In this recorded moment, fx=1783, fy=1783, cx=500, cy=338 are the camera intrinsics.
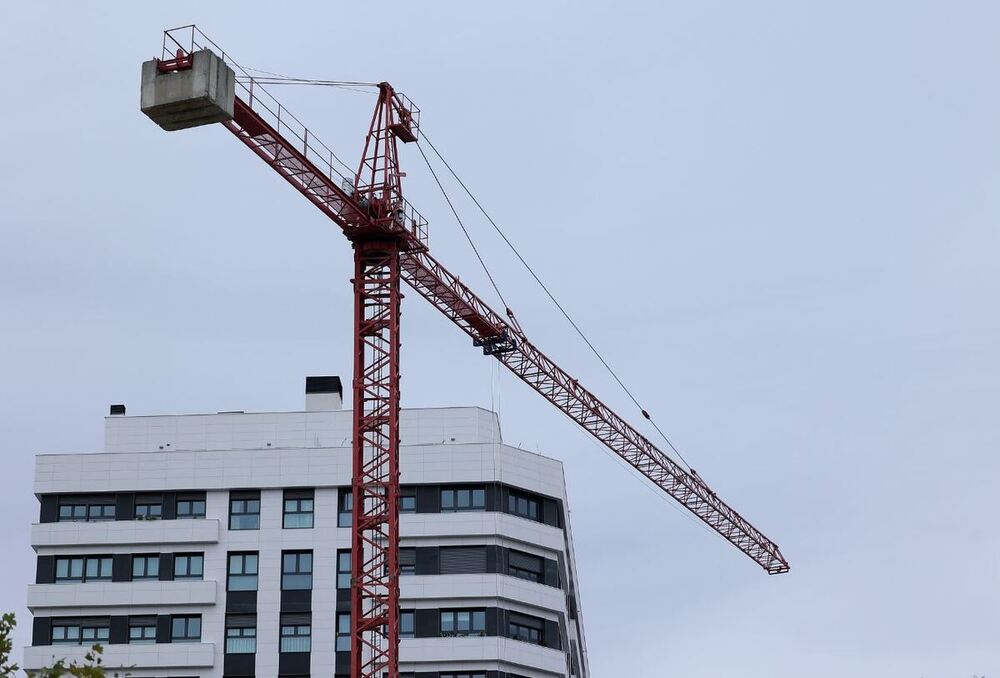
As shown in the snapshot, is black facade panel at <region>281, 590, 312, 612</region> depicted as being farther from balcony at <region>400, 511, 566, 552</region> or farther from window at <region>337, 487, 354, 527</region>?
balcony at <region>400, 511, 566, 552</region>

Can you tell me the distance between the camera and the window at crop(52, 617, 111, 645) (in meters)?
98.2

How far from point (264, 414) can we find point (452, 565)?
14.7 meters

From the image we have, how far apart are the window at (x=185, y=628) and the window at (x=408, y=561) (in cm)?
1152

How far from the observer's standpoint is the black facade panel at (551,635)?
327 feet

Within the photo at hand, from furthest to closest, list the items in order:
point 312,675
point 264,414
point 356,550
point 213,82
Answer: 1. point 264,414
2. point 312,675
3. point 356,550
4. point 213,82

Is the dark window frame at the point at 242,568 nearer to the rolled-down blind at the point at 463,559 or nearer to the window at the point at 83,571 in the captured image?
the window at the point at 83,571

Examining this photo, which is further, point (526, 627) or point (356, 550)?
point (526, 627)

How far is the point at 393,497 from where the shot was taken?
85.4m

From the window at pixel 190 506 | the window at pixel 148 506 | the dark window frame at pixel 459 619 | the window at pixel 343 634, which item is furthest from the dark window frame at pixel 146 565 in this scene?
the dark window frame at pixel 459 619

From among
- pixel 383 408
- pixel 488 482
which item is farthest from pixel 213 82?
pixel 488 482

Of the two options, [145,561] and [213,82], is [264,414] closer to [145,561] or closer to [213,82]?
[145,561]

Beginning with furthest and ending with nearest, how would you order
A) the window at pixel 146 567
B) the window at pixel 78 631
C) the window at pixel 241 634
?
the window at pixel 146 567, the window at pixel 78 631, the window at pixel 241 634

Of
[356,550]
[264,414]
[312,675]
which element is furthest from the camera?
[264,414]

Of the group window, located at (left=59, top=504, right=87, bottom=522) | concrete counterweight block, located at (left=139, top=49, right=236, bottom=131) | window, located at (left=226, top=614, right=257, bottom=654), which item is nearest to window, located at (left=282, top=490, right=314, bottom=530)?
window, located at (left=226, top=614, right=257, bottom=654)
